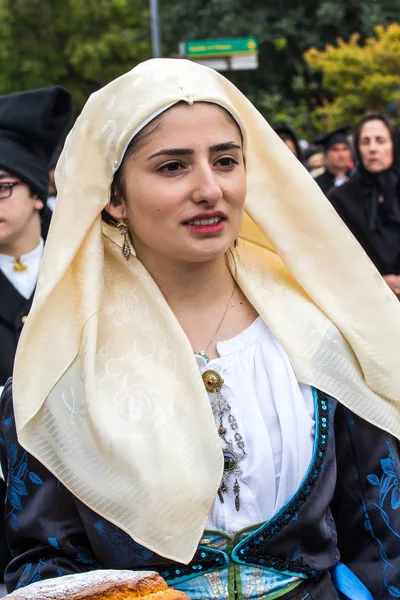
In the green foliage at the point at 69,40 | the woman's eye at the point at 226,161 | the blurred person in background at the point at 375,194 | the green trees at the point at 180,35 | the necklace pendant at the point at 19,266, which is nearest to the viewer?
the woman's eye at the point at 226,161

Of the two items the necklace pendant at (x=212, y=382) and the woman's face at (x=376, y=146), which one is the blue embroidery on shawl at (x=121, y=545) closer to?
the necklace pendant at (x=212, y=382)

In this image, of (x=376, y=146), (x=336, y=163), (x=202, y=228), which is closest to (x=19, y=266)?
(x=202, y=228)

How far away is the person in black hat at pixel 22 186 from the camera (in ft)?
13.4

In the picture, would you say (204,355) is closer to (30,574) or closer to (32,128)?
(30,574)

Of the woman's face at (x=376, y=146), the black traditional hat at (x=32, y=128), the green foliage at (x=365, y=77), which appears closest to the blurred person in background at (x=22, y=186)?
the black traditional hat at (x=32, y=128)

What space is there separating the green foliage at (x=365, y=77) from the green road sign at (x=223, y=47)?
794 cm

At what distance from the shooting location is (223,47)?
12.6 meters

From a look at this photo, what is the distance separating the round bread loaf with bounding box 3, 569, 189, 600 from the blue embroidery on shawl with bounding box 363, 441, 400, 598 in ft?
2.38

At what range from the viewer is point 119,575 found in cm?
169

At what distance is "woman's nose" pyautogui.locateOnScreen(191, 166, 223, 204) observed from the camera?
2115 mm

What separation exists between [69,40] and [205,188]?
29.1m

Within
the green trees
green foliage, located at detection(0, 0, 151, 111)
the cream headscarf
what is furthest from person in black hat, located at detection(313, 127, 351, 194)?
green foliage, located at detection(0, 0, 151, 111)

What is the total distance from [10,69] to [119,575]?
29873 millimetres

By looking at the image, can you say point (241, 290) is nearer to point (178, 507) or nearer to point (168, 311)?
point (168, 311)
